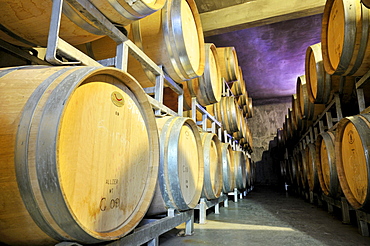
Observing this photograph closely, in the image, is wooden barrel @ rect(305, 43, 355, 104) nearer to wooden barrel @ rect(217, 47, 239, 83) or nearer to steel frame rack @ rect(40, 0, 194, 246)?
wooden barrel @ rect(217, 47, 239, 83)

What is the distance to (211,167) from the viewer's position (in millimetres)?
3379

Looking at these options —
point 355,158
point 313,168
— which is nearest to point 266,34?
point 313,168

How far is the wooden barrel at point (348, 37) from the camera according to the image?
234 centimetres

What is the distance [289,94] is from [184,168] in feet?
42.1

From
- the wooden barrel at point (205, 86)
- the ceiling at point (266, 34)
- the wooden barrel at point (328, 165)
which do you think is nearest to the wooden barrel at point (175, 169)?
the wooden barrel at point (205, 86)

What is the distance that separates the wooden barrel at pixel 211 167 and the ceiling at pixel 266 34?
341 centimetres

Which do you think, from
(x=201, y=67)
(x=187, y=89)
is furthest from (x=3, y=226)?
(x=187, y=89)

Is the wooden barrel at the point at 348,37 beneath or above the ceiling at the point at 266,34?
beneath

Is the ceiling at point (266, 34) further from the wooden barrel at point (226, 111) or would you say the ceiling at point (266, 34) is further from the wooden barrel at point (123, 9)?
the wooden barrel at point (123, 9)

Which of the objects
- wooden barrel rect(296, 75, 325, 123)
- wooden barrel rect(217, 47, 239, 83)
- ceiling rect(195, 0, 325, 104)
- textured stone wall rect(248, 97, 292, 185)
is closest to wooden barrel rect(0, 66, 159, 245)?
wooden barrel rect(217, 47, 239, 83)

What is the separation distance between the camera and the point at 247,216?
3637 millimetres

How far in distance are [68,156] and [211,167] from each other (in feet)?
8.38

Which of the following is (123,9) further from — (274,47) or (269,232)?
(274,47)

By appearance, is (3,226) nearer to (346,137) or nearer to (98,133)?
(98,133)
